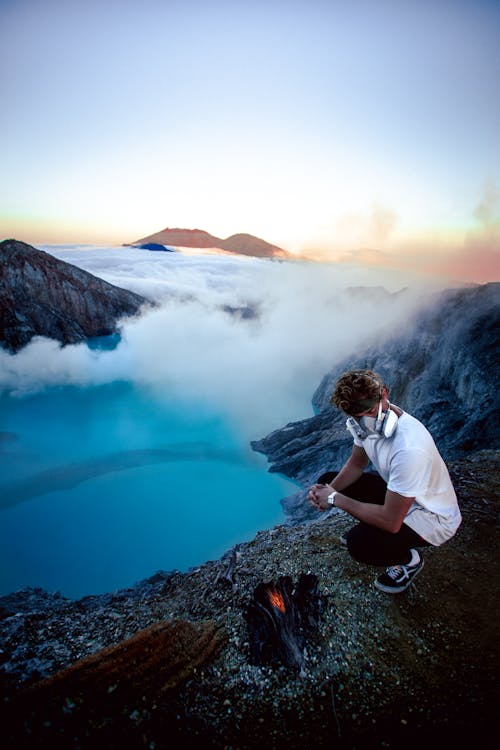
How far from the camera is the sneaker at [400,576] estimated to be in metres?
3.92

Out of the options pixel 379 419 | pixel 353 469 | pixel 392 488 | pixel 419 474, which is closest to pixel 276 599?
pixel 353 469

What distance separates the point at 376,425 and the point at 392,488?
0.59 m

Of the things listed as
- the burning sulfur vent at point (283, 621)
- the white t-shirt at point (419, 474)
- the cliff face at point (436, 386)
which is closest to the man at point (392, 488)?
the white t-shirt at point (419, 474)

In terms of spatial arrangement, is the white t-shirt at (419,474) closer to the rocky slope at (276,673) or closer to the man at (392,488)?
the man at (392,488)

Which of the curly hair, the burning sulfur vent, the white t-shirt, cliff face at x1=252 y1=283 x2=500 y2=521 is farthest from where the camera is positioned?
cliff face at x1=252 y1=283 x2=500 y2=521

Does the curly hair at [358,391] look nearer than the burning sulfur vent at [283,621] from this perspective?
Yes

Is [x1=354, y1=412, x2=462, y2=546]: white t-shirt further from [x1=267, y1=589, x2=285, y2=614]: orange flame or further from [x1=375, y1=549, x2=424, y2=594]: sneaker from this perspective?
[x1=267, y1=589, x2=285, y2=614]: orange flame

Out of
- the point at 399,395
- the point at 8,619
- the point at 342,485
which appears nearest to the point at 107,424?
the point at 399,395

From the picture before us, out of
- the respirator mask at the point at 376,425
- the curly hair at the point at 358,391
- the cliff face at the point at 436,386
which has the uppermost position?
the curly hair at the point at 358,391

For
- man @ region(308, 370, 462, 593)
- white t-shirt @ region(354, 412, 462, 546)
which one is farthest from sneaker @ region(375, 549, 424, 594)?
white t-shirt @ region(354, 412, 462, 546)

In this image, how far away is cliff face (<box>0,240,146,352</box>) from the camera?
38719 millimetres

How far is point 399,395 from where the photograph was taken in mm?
16625

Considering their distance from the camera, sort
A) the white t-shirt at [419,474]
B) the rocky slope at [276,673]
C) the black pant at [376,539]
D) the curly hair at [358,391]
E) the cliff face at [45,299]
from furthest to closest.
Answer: the cliff face at [45,299]
the black pant at [376,539]
the curly hair at [358,391]
the white t-shirt at [419,474]
the rocky slope at [276,673]

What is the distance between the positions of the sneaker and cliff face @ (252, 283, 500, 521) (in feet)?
20.9
